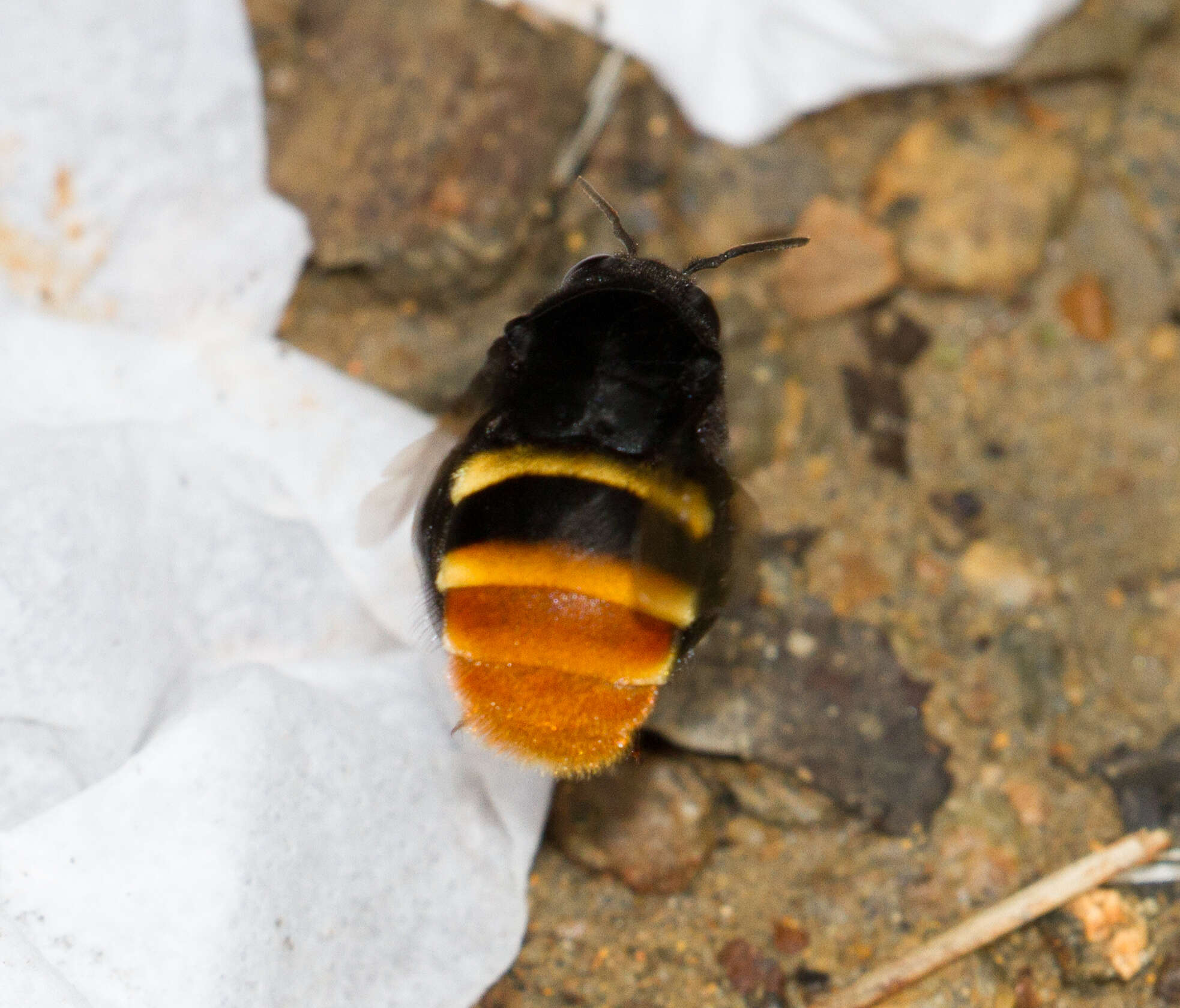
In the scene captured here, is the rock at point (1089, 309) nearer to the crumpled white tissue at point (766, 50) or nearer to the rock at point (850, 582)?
the crumpled white tissue at point (766, 50)

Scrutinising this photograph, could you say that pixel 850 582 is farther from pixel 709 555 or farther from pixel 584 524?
pixel 584 524

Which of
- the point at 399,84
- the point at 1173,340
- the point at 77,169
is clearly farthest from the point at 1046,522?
the point at 77,169

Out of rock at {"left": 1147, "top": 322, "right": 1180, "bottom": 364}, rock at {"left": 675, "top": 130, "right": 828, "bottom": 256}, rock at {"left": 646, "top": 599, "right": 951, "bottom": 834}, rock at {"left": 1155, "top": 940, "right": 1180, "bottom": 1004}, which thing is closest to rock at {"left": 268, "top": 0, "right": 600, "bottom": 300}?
rock at {"left": 675, "top": 130, "right": 828, "bottom": 256}

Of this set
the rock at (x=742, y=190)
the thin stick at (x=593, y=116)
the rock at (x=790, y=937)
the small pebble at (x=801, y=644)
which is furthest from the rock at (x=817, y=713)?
the thin stick at (x=593, y=116)

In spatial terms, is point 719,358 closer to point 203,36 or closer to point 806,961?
point 806,961

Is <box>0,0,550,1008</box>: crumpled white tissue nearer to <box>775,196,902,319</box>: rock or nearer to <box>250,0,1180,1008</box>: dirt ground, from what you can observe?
<box>250,0,1180,1008</box>: dirt ground
